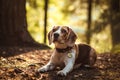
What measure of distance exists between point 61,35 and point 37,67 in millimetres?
1068

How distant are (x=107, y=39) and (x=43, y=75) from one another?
17.1 meters

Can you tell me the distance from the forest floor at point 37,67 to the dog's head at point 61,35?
0.64m

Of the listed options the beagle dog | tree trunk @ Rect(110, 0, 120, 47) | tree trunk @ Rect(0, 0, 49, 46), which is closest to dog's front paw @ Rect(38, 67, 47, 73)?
the beagle dog

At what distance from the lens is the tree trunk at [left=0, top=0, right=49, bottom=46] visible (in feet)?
34.9

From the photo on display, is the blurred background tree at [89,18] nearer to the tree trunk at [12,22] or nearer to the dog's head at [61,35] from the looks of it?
the tree trunk at [12,22]

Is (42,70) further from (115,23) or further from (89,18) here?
(89,18)

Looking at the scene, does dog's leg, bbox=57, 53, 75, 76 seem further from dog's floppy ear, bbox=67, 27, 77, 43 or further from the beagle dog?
dog's floppy ear, bbox=67, 27, 77, 43

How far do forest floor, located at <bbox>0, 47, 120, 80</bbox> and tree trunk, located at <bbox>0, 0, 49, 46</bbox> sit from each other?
90cm

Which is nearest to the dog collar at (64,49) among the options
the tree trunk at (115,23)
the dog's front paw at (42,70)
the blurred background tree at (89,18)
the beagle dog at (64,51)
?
the beagle dog at (64,51)

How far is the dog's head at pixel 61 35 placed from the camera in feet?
23.6

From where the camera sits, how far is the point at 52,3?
→ 2881cm

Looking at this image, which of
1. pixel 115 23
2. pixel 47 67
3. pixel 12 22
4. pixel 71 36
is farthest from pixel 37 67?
pixel 115 23

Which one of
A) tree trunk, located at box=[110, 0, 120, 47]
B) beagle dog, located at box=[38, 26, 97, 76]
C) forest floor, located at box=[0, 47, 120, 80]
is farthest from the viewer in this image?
tree trunk, located at box=[110, 0, 120, 47]

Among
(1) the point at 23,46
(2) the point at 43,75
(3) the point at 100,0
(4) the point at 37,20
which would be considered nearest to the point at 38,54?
(1) the point at 23,46
